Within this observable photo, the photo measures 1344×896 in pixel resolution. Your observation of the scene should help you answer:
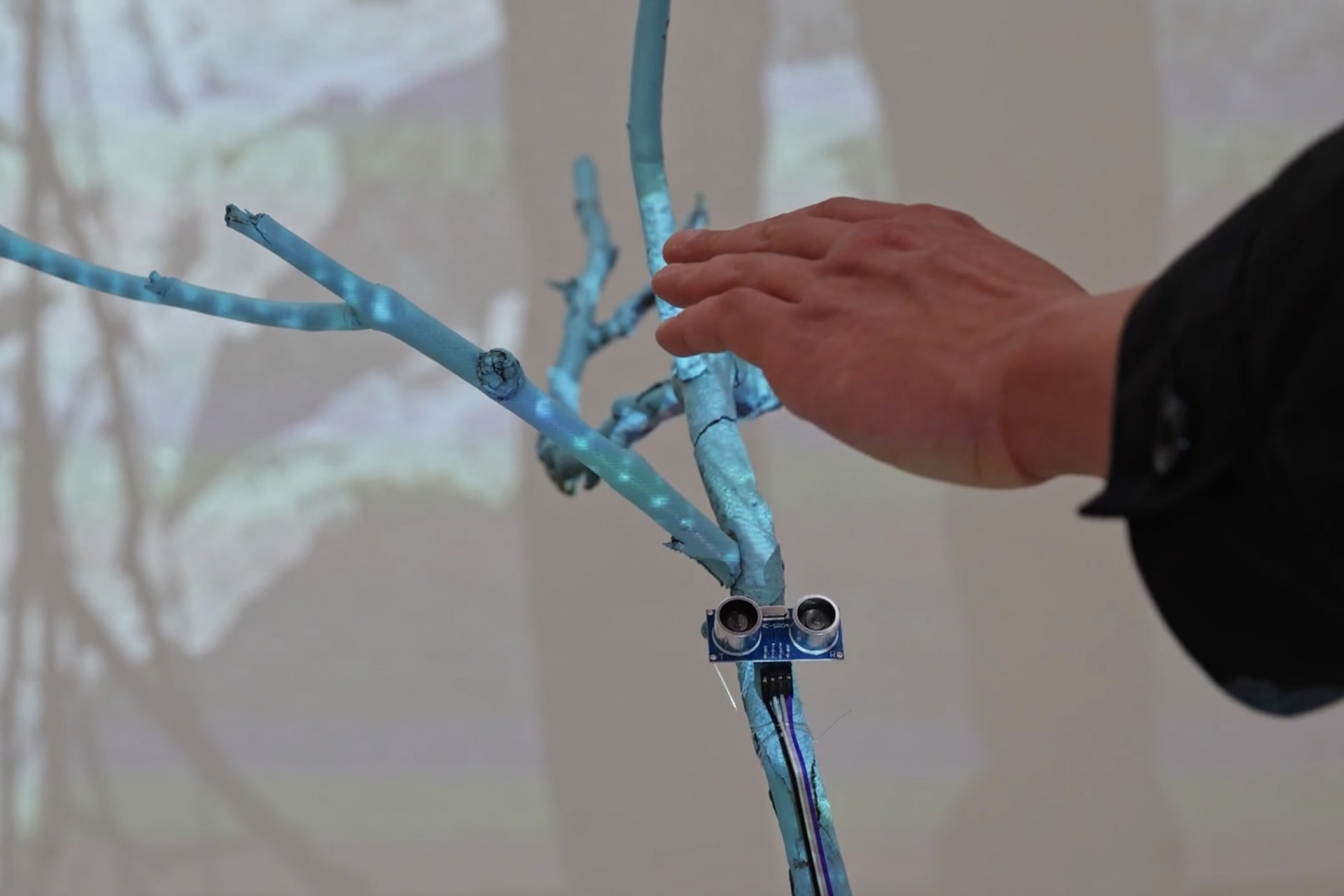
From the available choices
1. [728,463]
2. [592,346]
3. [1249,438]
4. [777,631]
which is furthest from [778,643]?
[592,346]

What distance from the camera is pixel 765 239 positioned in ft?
1.41

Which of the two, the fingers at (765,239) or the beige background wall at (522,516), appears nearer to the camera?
the fingers at (765,239)

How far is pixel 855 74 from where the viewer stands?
6.11 ft

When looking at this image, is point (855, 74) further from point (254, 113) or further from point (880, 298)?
point (880, 298)

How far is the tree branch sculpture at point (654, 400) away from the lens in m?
0.48

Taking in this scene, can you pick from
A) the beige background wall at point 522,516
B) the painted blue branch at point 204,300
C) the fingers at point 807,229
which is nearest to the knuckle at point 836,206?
the fingers at point 807,229

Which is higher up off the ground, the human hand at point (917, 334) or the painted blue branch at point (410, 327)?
the painted blue branch at point (410, 327)

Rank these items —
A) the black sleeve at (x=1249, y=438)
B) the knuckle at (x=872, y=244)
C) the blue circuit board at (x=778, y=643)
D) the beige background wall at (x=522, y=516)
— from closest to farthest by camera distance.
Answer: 1. the black sleeve at (x=1249, y=438)
2. the knuckle at (x=872, y=244)
3. the blue circuit board at (x=778, y=643)
4. the beige background wall at (x=522, y=516)

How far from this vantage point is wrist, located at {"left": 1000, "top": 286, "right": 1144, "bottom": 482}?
1.05 ft

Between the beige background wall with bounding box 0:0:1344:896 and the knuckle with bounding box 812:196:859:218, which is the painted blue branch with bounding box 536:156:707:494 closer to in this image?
the knuckle with bounding box 812:196:859:218

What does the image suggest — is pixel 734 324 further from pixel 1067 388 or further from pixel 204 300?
pixel 204 300

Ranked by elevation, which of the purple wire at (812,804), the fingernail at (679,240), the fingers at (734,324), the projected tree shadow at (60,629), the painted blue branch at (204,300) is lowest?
the purple wire at (812,804)

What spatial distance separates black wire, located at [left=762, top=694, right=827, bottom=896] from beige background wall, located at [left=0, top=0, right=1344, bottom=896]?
49.7 inches

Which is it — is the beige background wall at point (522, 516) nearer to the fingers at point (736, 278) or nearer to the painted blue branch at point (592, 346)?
the painted blue branch at point (592, 346)
